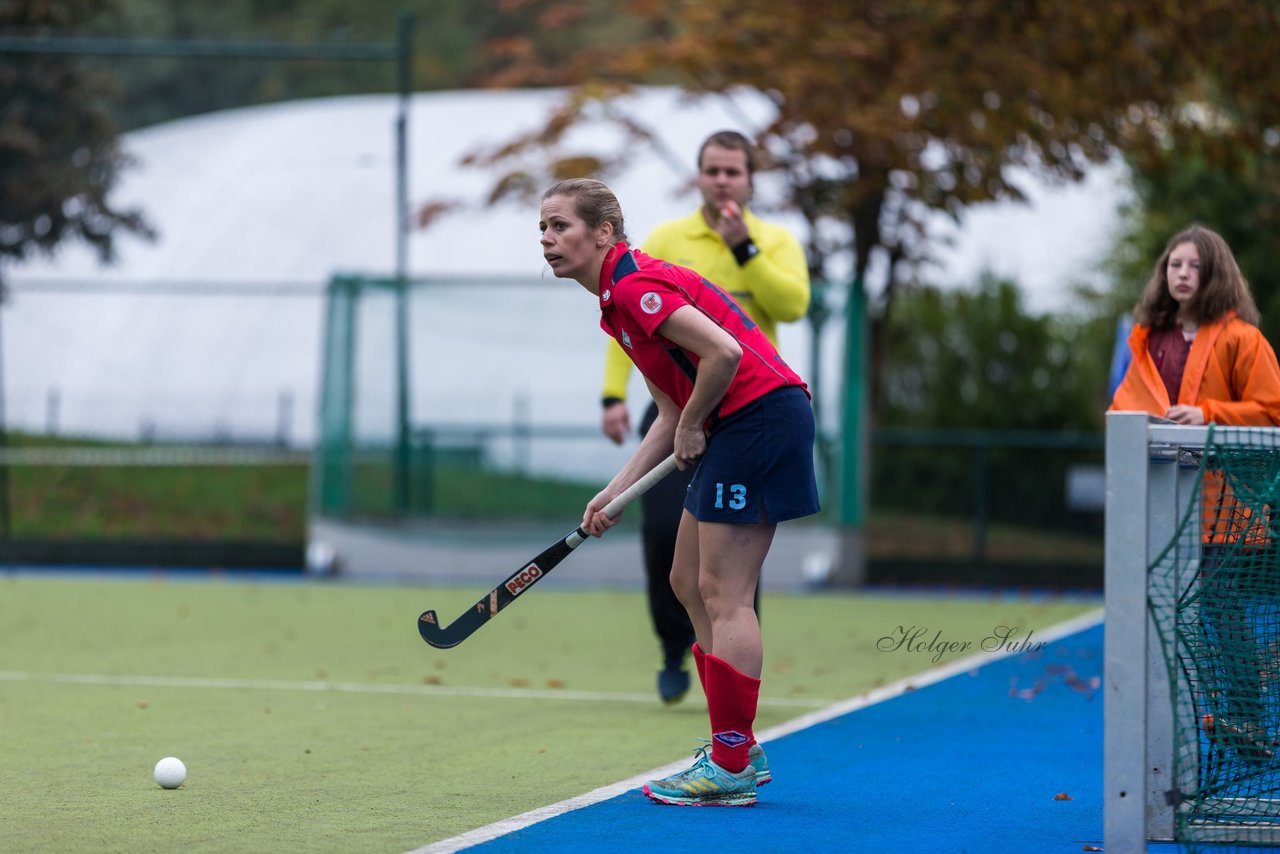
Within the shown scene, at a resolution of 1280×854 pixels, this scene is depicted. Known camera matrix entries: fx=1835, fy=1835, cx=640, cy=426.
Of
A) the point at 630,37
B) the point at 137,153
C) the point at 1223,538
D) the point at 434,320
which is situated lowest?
the point at 1223,538

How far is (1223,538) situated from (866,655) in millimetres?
4897

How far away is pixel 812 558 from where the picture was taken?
1384 centimetres

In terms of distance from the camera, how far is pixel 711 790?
16.3 ft

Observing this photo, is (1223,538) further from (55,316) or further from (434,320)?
(55,316)

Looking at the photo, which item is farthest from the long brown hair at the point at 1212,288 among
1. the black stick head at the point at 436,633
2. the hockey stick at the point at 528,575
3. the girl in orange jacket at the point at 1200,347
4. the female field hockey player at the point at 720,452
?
the black stick head at the point at 436,633

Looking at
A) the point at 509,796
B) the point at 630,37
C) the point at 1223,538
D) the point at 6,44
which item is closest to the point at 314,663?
the point at 509,796

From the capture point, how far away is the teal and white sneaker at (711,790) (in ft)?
16.2

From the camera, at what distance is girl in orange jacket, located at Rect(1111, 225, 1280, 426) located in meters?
5.72

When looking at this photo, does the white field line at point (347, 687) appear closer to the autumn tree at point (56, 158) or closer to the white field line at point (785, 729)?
the white field line at point (785, 729)

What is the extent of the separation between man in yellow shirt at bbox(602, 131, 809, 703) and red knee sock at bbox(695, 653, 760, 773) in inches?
72.1

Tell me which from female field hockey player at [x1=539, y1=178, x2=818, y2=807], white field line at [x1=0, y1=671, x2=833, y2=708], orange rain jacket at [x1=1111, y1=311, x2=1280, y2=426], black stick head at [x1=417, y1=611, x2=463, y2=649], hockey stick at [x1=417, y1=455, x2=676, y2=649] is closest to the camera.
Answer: female field hockey player at [x1=539, y1=178, x2=818, y2=807]

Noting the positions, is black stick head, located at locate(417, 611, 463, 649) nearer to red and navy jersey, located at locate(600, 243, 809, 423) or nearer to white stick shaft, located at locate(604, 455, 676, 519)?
white stick shaft, located at locate(604, 455, 676, 519)

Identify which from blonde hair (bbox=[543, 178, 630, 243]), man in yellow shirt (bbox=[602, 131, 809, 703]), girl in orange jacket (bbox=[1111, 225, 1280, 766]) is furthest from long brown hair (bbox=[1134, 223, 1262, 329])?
blonde hair (bbox=[543, 178, 630, 243])

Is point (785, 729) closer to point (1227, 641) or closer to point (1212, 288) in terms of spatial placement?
point (1212, 288)
